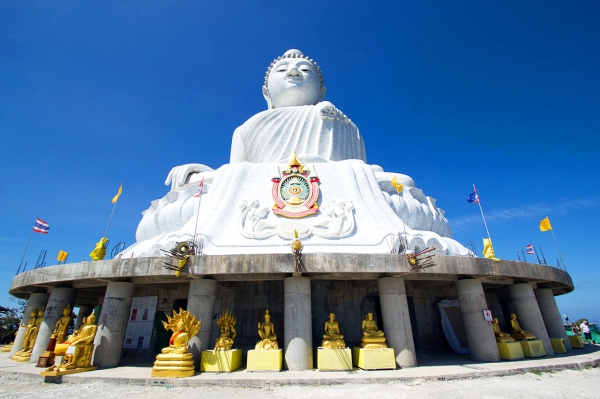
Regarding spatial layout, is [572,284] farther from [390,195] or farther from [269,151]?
[269,151]

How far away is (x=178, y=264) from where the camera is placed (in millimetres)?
8828

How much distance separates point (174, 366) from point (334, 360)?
4.09 meters

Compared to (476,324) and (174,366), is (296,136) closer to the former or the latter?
(476,324)

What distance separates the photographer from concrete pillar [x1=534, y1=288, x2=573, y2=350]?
12.9 m

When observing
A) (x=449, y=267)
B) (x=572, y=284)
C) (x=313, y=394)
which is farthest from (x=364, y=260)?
(x=572, y=284)

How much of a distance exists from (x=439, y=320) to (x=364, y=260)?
6.39 m

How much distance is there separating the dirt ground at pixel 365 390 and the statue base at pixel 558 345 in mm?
5032

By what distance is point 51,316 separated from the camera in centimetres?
1147

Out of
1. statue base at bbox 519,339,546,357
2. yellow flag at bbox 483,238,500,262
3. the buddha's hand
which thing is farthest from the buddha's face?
statue base at bbox 519,339,546,357

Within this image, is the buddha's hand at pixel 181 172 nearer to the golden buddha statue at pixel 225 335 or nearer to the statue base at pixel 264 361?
the golden buddha statue at pixel 225 335

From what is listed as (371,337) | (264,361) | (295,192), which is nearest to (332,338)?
(371,337)

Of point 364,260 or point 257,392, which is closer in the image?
point 257,392

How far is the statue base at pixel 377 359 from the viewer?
8.55 m

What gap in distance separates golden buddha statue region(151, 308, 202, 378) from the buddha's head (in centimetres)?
1486
